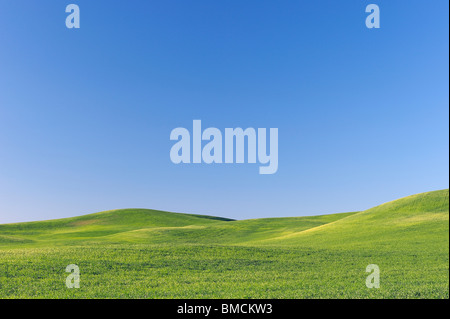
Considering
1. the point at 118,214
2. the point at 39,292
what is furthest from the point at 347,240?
the point at 118,214

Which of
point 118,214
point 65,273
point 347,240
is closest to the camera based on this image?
point 65,273

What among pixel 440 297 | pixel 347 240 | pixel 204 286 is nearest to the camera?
pixel 440 297

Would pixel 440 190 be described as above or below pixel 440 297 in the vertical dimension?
above

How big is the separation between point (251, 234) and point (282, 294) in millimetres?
68208

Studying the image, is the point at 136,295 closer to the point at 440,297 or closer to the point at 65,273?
the point at 65,273

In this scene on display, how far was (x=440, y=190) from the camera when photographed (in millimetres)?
81312

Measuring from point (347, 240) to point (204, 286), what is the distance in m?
38.0
